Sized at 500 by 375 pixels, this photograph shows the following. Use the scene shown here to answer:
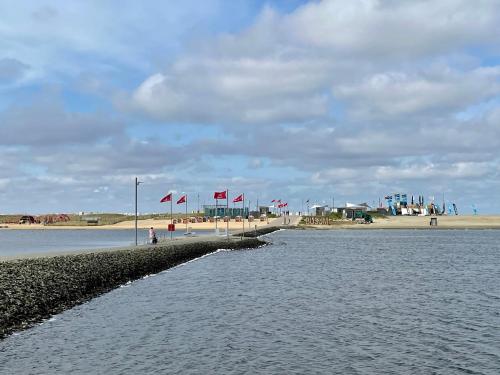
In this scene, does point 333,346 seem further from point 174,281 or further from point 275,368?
point 174,281

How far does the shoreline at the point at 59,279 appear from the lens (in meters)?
29.6

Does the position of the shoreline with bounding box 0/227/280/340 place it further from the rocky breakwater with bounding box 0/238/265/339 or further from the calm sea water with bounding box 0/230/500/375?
the calm sea water with bounding box 0/230/500/375

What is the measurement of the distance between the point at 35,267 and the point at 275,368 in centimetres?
2610

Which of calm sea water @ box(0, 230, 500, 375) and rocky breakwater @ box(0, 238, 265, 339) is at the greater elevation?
rocky breakwater @ box(0, 238, 265, 339)

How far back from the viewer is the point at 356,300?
38.5 meters

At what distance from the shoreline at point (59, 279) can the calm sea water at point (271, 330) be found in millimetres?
1214

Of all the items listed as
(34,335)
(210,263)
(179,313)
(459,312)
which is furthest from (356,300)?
(210,263)

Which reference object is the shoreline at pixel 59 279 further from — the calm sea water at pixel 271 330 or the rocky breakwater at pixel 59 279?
the calm sea water at pixel 271 330

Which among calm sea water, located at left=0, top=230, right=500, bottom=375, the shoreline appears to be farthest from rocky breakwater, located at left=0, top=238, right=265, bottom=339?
calm sea water, located at left=0, top=230, right=500, bottom=375

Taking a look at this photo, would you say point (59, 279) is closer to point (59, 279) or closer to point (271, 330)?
point (59, 279)

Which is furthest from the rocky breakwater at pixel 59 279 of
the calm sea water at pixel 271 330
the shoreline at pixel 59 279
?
the calm sea water at pixel 271 330

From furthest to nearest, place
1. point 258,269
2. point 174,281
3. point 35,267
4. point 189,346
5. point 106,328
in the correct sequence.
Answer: point 258,269 < point 174,281 < point 35,267 < point 106,328 < point 189,346

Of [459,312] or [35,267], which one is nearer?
[459,312]

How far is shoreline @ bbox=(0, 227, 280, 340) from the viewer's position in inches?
1166
